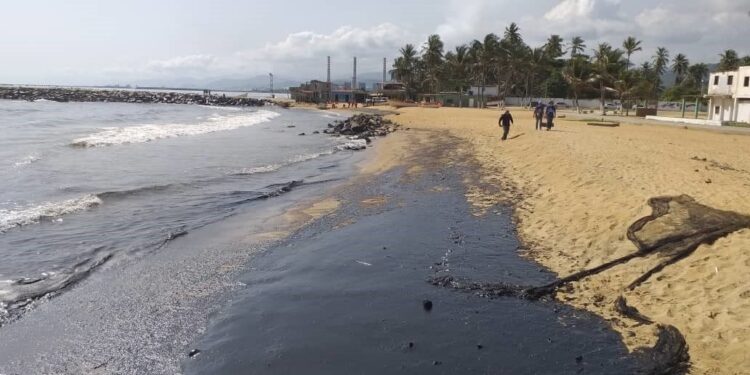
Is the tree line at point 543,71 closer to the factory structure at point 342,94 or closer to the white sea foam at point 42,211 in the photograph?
the factory structure at point 342,94

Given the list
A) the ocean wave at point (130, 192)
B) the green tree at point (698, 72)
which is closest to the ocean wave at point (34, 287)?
the ocean wave at point (130, 192)

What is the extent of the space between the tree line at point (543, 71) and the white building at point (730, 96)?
13136 millimetres

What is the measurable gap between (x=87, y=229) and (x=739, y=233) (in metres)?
12.6

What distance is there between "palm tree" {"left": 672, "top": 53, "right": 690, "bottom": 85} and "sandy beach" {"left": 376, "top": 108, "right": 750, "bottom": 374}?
98.1 meters

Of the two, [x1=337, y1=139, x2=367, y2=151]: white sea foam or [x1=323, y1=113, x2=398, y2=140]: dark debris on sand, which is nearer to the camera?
[x1=337, y1=139, x2=367, y2=151]: white sea foam

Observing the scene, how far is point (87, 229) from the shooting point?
37.8ft

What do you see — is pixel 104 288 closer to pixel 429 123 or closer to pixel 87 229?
pixel 87 229

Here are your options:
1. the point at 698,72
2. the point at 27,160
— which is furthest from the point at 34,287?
the point at 698,72

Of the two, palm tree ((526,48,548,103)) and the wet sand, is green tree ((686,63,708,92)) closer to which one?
palm tree ((526,48,548,103))

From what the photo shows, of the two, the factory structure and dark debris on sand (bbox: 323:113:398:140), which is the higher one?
the factory structure

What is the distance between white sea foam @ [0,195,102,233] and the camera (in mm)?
11896

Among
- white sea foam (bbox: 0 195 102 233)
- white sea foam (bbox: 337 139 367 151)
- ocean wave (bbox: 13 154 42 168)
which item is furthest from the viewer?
white sea foam (bbox: 337 139 367 151)

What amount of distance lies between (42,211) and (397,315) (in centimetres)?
1060

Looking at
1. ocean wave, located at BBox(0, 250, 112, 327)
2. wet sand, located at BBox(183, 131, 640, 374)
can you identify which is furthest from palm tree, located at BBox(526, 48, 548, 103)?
ocean wave, located at BBox(0, 250, 112, 327)
